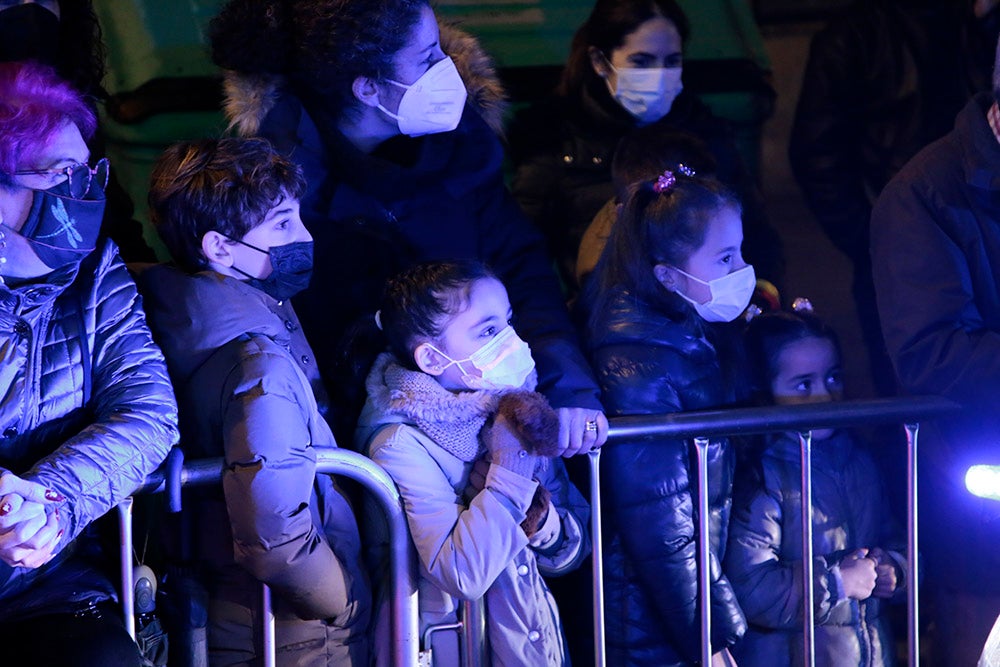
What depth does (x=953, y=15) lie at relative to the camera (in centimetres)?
467

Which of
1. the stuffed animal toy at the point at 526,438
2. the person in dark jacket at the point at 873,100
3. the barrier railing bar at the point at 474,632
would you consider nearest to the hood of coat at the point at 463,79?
the stuffed animal toy at the point at 526,438

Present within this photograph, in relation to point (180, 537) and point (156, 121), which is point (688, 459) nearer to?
point (180, 537)

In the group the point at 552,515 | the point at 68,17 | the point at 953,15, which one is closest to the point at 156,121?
the point at 68,17

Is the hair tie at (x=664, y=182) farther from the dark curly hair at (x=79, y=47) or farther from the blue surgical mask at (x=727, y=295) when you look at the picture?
the dark curly hair at (x=79, y=47)

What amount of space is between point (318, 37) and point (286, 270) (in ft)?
2.46

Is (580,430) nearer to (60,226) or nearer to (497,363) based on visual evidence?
(497,363)

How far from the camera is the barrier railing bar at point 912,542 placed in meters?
3.27

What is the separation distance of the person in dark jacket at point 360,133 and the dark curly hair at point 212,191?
0.34m

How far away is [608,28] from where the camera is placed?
4207 mm

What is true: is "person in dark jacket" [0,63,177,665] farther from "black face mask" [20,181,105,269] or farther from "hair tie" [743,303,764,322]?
"hair tie" [743,303,764,322]

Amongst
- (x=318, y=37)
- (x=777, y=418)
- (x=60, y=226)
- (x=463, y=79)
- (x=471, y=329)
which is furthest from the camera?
(x=463, y=79)

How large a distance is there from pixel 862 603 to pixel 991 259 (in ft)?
3.22

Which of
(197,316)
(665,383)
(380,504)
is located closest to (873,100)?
(665,383)

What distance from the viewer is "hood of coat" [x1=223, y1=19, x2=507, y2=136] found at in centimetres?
340
